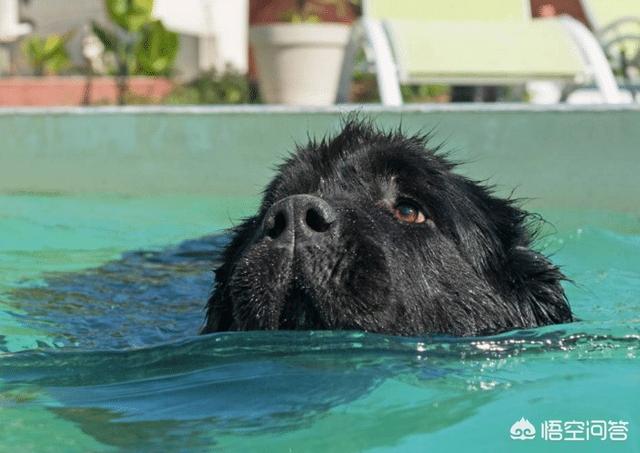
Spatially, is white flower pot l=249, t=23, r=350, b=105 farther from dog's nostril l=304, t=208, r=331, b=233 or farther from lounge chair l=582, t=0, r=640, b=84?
dog's nostril l=304, t=208, r=331, b=233

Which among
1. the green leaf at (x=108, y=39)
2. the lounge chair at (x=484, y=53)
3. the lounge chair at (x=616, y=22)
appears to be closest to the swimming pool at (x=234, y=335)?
the lounge chair at (x=484, y=53)

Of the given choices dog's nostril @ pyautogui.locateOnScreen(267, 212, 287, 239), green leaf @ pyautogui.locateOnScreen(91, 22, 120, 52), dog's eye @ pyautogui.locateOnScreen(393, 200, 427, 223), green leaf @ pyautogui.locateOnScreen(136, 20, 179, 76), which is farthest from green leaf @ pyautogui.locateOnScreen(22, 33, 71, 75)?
dog's nostril @ pyautogui.locateOnScreen(267, 212, 287, 239)

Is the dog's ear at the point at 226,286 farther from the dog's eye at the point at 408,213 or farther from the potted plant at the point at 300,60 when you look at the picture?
the potted plant at the point at 300,60

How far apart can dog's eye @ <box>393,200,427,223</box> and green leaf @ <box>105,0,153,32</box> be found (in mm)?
11284

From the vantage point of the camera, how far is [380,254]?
3.12 m

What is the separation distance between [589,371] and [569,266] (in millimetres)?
2410

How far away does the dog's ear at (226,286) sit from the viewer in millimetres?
3623

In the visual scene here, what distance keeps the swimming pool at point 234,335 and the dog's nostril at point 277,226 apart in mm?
315

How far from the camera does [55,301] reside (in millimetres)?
4707

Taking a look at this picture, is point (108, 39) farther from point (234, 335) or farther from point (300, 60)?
point (234, 335)

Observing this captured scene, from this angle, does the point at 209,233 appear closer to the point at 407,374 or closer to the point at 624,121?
the point at 624,121

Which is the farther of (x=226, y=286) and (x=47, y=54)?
(x=47, y=54)

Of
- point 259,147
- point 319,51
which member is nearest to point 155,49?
point 319,51

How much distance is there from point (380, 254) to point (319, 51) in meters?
8.19
